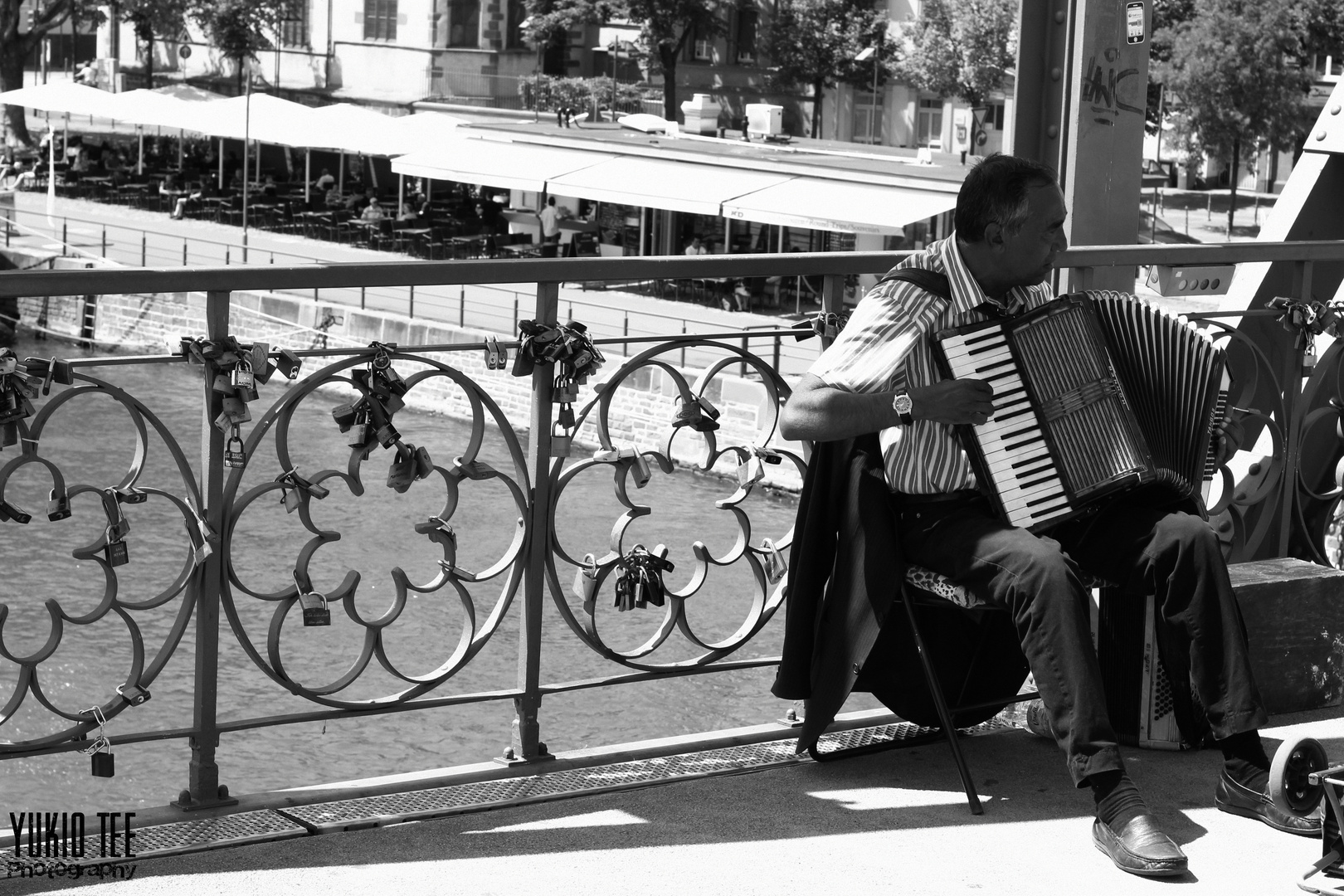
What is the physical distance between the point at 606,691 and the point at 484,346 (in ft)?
73.1

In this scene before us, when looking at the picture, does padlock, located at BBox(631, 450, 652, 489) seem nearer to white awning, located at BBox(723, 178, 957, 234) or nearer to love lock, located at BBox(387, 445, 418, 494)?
love lock, located at BBox(387, 445, 418, 494)

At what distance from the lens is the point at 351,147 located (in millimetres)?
34656

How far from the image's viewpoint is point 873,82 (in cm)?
5700

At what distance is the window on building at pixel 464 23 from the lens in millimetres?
65688

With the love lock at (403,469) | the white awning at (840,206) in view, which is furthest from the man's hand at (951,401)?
the white awning at (840,206)

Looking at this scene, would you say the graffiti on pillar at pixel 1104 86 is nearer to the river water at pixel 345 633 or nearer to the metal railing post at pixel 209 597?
the metal railing post at pixel 209 597

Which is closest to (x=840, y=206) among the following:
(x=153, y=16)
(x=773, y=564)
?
(x=773, y=564)

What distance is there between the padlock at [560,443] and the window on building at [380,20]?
65409 mm

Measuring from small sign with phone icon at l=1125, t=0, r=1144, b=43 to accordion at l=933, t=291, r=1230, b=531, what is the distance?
1.16 metres

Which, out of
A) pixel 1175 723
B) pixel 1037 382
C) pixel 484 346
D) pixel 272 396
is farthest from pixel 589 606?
pixel 272 396

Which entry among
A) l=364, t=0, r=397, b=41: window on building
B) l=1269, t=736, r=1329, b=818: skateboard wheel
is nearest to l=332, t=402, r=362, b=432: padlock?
l=1269, t=736, r=1329, b=818: skateboard wheel

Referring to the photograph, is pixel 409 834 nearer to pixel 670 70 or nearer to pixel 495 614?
pixel 495 614

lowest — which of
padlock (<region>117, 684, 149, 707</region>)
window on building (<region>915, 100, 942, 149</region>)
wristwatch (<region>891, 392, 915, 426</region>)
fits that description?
padlock (<region>117, 684, 149, 707</region>)

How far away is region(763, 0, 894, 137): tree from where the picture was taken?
5694 centimetres
